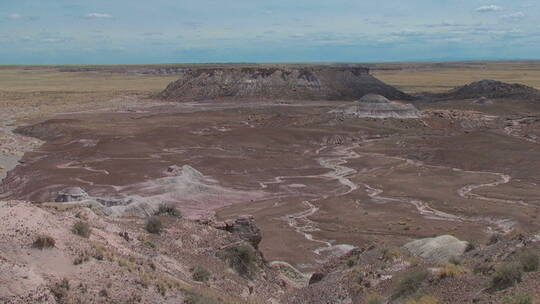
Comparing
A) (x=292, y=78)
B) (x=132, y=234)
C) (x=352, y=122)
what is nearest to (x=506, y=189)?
(x=132, y=234)

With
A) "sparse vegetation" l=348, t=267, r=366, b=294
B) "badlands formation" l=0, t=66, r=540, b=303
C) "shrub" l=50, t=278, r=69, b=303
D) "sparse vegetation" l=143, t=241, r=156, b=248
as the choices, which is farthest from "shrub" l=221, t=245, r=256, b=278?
"shrub" l=50, t=278, r=69, b=303

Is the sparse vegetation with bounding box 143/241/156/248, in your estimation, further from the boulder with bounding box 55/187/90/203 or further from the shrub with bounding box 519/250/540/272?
the boulder with bounding box 55/187/90/203

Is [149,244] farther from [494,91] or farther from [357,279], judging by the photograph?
[494,91]

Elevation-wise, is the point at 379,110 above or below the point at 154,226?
below

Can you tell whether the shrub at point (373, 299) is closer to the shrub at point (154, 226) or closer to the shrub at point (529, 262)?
the shrub at point (529, 262)

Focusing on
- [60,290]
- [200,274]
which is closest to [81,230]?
[60,290]

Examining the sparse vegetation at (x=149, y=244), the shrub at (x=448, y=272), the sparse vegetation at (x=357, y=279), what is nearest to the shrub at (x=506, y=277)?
the shrub at (x=448, y=272)
